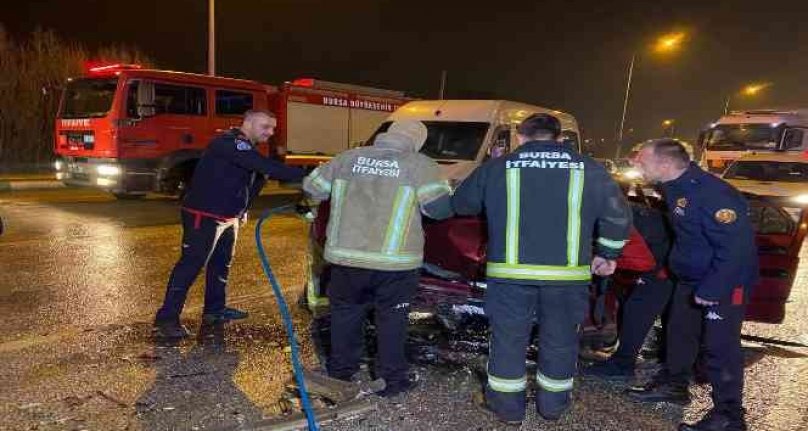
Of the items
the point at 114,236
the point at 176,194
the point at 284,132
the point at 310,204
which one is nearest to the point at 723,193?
the point at 310,204

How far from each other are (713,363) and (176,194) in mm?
10535

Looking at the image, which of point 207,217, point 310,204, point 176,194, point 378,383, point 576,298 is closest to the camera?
point 576,298

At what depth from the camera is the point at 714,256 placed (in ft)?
10.8

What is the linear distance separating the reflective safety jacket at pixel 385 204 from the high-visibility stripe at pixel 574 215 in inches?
25.2

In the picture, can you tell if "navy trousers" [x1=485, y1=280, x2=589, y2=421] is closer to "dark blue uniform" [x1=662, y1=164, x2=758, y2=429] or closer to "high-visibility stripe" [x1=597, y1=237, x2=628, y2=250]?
"high-visibility stripe" [x1=597, y1=237, x2=628, y2=250]

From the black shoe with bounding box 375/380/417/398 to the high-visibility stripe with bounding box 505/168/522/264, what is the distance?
3.18ft

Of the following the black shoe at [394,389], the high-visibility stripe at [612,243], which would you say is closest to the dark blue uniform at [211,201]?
the black shoe at [394,389]

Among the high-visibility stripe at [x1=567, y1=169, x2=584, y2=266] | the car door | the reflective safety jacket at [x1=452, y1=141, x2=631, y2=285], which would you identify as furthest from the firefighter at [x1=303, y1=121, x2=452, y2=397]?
the car door

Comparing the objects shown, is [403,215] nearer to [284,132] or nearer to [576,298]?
[576,298]

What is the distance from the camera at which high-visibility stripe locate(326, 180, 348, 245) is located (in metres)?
3.54

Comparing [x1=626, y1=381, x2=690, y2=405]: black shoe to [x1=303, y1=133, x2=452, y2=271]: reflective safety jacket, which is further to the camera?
[x1=626, y1=381, x2=690, y2=405]: black shoe

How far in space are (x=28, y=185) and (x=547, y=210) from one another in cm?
1494

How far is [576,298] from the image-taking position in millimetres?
3279

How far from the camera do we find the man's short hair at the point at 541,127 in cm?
332
